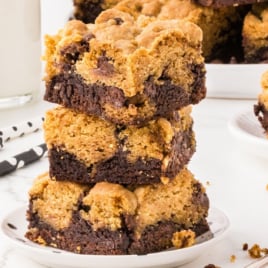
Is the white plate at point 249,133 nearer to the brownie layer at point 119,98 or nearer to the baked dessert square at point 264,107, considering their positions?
the baked dessert square at point 264,107

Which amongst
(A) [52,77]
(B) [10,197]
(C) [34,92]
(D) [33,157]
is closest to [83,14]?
(C) [34,92]

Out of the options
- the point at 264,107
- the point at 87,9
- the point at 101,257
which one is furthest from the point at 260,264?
the point at 87,9

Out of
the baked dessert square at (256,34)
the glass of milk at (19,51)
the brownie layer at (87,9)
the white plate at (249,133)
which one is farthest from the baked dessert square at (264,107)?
the brownie layer at (87,9)

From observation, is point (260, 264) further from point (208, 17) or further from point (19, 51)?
point (208, 17)

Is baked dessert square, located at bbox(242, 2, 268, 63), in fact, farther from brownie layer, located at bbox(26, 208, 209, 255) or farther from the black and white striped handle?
brownie layer, located at bbox(26, 208, 209, 255)

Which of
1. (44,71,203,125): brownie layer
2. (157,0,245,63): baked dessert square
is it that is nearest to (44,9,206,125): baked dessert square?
(44,71,203,125): brownie layer

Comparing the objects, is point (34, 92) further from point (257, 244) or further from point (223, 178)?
point (257, 244)
